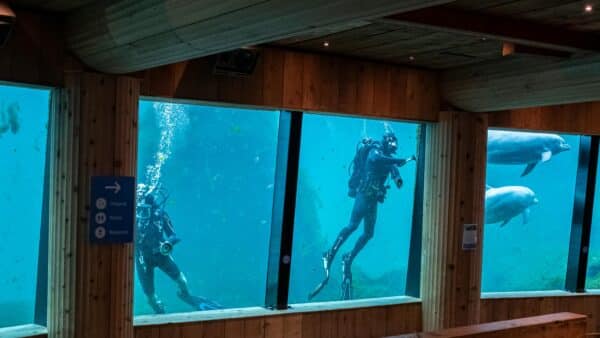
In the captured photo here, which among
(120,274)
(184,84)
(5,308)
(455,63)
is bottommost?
(5,308)

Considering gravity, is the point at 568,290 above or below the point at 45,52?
below

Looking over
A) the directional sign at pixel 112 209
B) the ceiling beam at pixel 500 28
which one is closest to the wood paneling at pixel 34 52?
the directional sign at pixel 112 209

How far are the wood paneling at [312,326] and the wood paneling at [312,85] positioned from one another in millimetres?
1923

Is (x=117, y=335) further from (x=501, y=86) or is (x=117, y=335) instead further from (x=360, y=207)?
(x=360, y=207)

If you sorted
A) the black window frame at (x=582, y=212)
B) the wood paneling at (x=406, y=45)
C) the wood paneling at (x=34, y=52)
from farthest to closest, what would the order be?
the black window frame at (x=582, y=212)
the wood paneling at (x=406, y=45)
the wood paneling at (x=34, y=52)

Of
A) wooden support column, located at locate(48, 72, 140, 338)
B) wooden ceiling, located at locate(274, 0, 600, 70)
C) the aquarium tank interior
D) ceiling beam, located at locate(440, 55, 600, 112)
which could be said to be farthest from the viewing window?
wooden support column, located at locate(48, 72, 140, 338)

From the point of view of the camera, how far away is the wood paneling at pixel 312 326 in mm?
5238

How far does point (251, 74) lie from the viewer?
17.4 feet

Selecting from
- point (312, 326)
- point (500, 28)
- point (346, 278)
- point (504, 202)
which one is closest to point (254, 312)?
point (312, 326)

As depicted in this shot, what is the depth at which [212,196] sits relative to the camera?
48.7ft

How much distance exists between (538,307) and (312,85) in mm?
3915

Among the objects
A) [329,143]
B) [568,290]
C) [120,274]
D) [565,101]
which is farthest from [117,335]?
[329,143]

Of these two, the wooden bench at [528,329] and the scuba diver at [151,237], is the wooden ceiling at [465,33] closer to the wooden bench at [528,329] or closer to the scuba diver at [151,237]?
the wooden bench at [528,329]

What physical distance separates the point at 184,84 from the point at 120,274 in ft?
5.19
